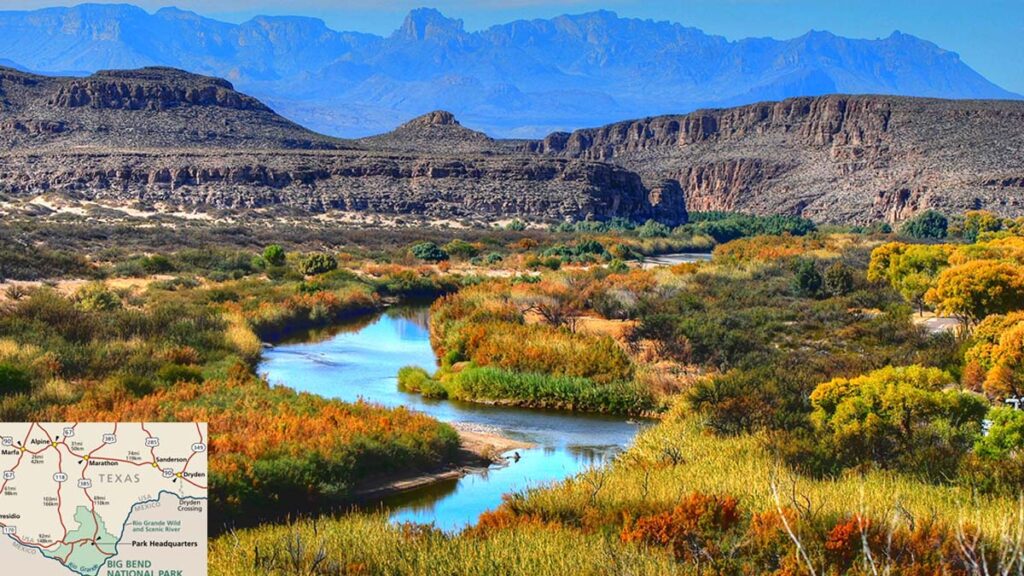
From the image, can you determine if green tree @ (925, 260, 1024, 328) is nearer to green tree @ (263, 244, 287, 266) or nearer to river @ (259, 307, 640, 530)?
river @ (259, 307, 640, 530)

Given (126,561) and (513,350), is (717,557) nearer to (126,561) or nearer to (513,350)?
(126,561)

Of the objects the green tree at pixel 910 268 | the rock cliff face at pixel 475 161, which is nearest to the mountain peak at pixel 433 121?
the rock cliff face at pixel 475 161

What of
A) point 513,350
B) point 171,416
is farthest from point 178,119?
point 171,416

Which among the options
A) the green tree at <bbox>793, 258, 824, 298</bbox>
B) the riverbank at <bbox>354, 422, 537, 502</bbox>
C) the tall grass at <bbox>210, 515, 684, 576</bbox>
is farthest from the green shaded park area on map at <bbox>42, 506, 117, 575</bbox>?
the green tree at <bbox>793, 258, 824, 298</bbox>

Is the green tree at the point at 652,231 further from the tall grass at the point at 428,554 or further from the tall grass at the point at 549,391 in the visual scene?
the tall grass at the point at 428,554

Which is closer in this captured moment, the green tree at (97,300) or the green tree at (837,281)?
the green tree at (97,300)
